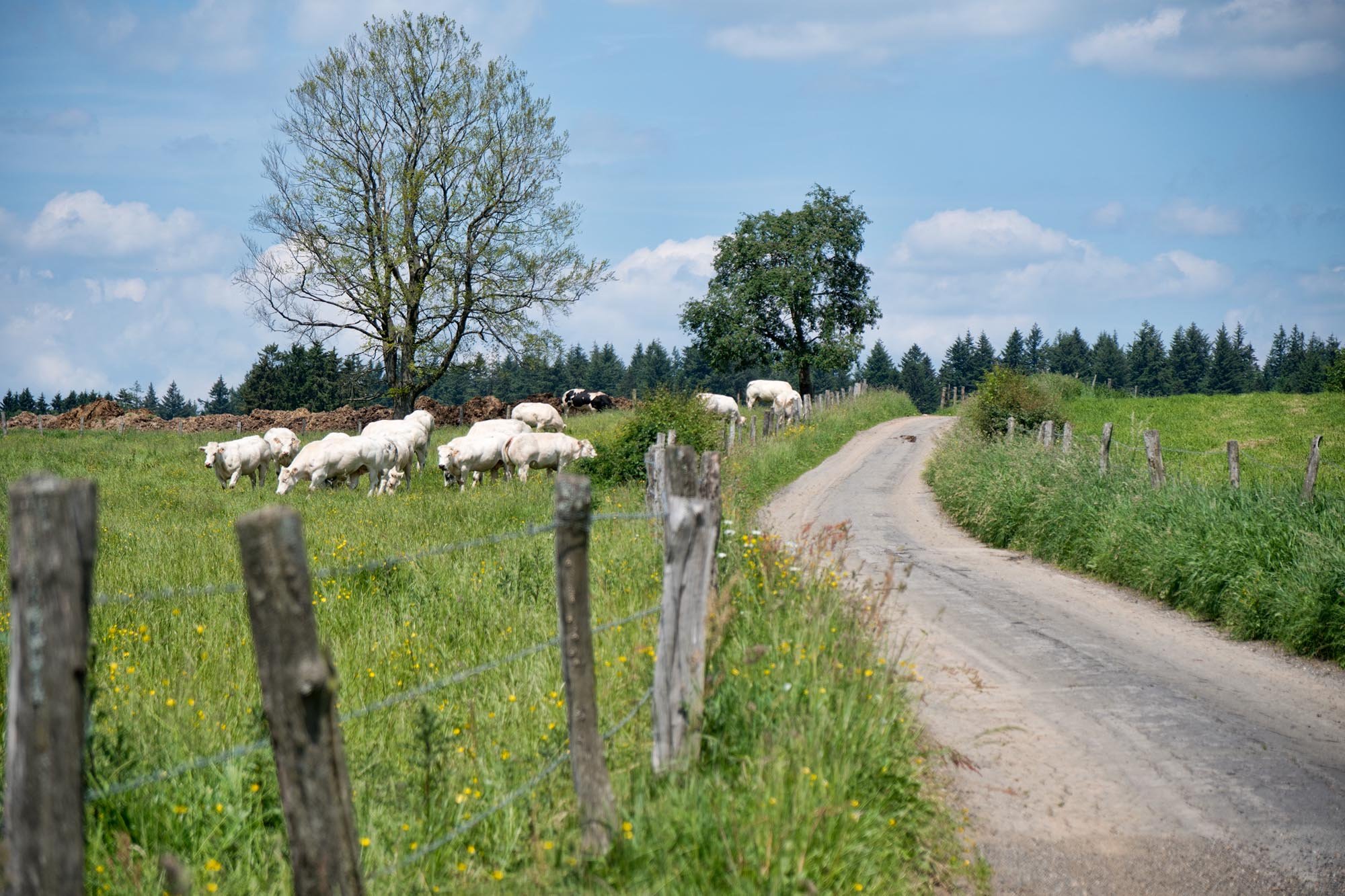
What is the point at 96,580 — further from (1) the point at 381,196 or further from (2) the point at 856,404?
(2) the point at 856,404

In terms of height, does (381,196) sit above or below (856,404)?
above

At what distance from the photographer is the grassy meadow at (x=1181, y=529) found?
9680 millimetres

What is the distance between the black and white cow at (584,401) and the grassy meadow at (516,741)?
4676 centimetres

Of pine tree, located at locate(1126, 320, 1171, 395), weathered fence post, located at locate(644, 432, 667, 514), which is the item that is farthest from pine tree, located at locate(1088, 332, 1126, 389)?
weathered fence post, located at locate(644, 432, 667, 514)

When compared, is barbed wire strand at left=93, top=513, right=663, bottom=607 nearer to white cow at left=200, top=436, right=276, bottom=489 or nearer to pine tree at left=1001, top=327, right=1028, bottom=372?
white cow at left=200, top=436, right=276, bottom=489

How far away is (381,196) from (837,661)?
33.1m

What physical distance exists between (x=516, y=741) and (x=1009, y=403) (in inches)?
1041

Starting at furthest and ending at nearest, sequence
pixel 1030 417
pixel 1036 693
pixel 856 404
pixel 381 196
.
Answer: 1. pixel 856 404
2. pixel 381 196
3. pixel 1030 417
4. pixel 1036 693

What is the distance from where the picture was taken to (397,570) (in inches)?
367

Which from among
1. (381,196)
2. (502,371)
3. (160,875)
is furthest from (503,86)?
(160,875)

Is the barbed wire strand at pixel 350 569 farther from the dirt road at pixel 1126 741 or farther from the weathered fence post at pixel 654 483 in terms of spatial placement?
the dirt road at pixel 1126 741

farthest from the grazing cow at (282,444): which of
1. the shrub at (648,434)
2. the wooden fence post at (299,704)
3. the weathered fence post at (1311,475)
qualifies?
the wooden fence post at (299,704)

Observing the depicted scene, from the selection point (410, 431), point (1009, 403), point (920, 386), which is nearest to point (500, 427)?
point (410, 431)

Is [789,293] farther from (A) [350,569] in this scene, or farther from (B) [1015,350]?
(B) [1015,350]
